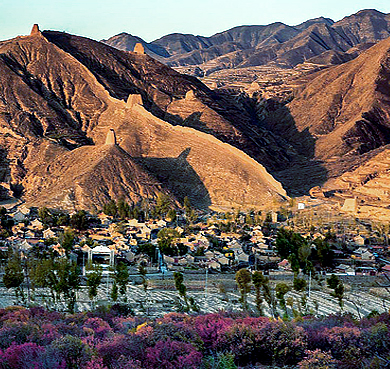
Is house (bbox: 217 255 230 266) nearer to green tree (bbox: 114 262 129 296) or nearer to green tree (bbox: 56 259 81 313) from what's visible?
green tree (bbox: 114 262 129 296)

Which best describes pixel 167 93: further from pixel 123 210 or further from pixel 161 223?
pixel 161 223

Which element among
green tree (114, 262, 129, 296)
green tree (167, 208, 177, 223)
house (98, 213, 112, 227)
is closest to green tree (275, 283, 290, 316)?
green tree (114, 262, 129, 296)

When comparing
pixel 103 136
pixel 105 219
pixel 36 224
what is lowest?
pixel 36 224

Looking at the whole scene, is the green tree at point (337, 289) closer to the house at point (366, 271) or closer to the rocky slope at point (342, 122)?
the house at point (366, 271)

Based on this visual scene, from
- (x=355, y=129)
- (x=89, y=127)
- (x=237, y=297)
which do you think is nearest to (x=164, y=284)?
(x=237, y=297)

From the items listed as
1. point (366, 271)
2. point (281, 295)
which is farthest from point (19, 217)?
point (281, 295)

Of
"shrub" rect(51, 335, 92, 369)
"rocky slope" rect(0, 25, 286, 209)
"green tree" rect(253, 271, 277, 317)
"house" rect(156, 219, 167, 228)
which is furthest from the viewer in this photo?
"rocky slope" rect(0, 25, 286, 209)
